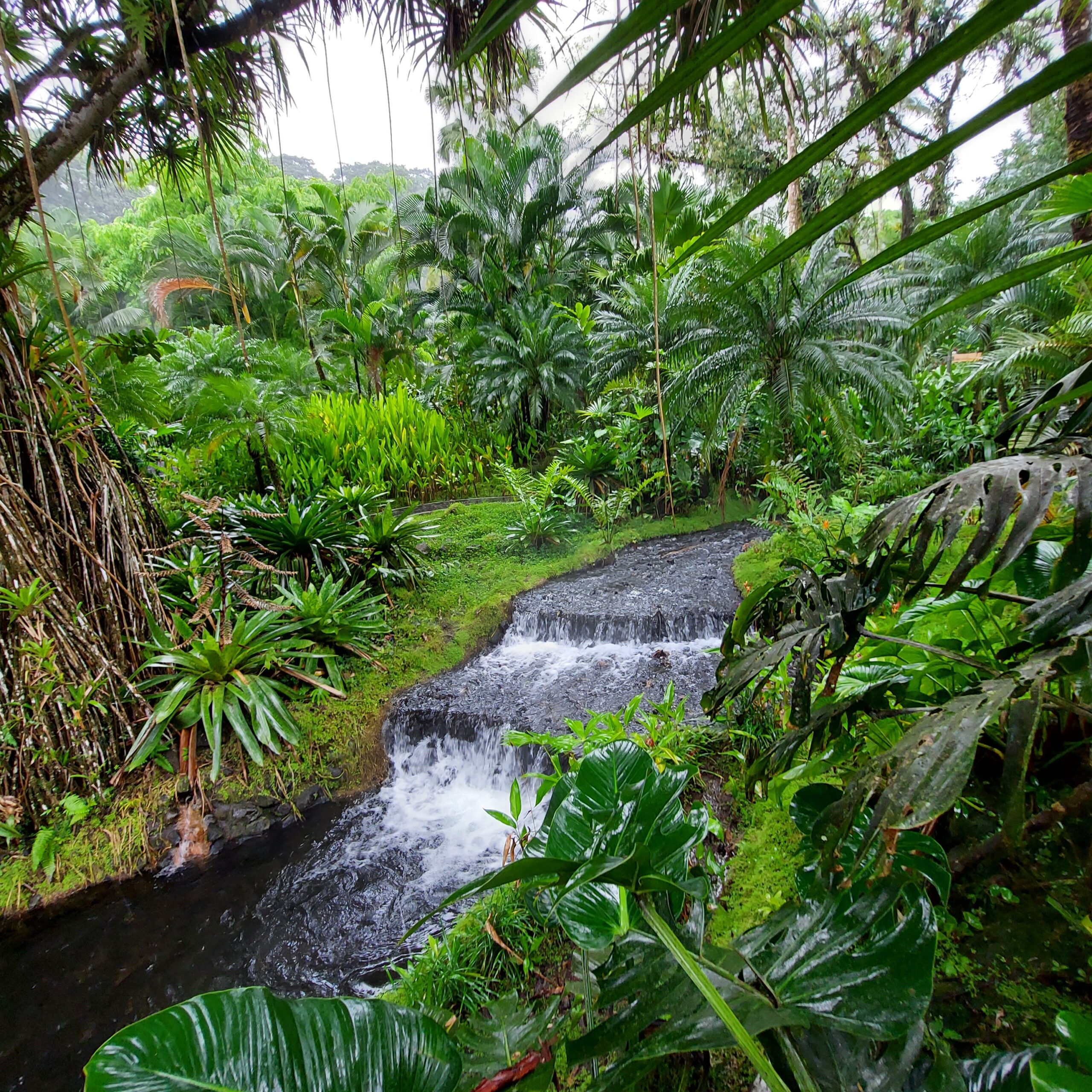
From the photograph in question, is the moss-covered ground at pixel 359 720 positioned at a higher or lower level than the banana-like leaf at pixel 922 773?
lower

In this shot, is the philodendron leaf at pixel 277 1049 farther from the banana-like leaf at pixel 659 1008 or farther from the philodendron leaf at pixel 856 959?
the philodendron leaf at pixel 856 959

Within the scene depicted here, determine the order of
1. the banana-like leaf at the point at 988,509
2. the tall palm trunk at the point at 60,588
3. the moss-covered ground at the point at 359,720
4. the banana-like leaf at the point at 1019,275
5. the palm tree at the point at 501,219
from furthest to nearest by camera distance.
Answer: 1. the palm tree at the point at 501,219
2. the moss-covered ground at the point at 359,720
3. the tall palm trunk at the point at 60,588
4. the banana-like leaf at the point at 988,509
5. the banana-like leaf at the point at 1019,275

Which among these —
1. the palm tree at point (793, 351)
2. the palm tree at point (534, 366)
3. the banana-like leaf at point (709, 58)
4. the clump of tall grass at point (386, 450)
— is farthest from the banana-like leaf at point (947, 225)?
the palm tree at point (534, 366)

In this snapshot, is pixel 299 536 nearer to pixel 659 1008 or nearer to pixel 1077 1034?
pixel 659 1008

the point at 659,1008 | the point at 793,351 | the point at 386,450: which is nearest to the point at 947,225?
the point at 659,1008

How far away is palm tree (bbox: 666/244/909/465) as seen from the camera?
514 centimetres

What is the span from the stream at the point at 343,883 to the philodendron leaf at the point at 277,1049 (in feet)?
6.12

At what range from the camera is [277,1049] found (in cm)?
67

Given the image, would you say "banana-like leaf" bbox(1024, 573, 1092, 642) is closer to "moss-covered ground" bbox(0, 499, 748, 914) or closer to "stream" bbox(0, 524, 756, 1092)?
"stream" bbox(0, 524, 756, 1092)

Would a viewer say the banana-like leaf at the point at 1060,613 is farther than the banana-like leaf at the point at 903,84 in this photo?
Yes

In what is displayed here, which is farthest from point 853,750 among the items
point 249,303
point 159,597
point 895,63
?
point 249,303

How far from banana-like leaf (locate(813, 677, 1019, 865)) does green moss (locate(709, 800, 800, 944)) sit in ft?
2.42

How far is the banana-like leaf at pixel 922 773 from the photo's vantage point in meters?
0.69

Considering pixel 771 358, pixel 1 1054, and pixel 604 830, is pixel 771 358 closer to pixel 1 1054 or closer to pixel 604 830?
pixel 604 830
